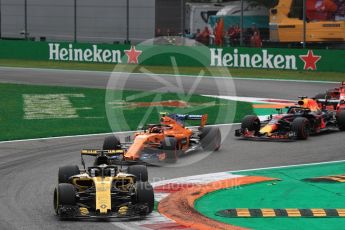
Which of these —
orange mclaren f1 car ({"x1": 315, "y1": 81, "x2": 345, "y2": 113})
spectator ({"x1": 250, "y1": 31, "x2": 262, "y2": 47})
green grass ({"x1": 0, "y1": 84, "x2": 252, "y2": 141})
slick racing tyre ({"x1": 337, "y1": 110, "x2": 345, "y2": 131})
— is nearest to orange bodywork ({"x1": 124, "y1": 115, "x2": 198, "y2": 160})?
green grass ({"x1": 0, "y1": 84, "x2": 252, "y2": 141})

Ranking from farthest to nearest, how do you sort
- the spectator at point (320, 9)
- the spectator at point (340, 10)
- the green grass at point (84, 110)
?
the spectator at point (320, 9) < the spectator at point (340, 10) < the green grass at point (84, 110)

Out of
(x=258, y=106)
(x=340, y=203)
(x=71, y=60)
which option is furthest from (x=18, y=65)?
(x=340, y=203)

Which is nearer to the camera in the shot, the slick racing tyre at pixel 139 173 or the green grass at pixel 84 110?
the slick racing tyre at pixel 139 173

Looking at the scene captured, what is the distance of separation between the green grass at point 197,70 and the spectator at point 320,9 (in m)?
9.62

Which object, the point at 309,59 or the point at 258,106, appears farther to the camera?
the point at 309,59

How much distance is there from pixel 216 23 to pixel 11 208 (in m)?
43.7

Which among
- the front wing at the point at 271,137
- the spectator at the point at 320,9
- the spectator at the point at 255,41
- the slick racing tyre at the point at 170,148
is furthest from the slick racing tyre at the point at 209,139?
the spectator at the point at 320,9

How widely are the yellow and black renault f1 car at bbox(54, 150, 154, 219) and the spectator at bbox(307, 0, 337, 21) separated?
40.9 meters

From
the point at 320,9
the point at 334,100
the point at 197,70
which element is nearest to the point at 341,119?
the point at 334,100

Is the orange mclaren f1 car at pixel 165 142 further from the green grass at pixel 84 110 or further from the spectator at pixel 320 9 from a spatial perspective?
the spectator at pixel 320 9

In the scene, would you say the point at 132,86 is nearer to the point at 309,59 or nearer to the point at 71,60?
the point at 309,59

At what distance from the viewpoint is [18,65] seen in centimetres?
5103

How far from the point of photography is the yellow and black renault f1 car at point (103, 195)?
13.5 metres

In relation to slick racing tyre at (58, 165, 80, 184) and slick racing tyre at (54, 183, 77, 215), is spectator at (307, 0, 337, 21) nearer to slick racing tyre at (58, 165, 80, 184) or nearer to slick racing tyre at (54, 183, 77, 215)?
slick racing tyre at (58, 165, 80, 184)
